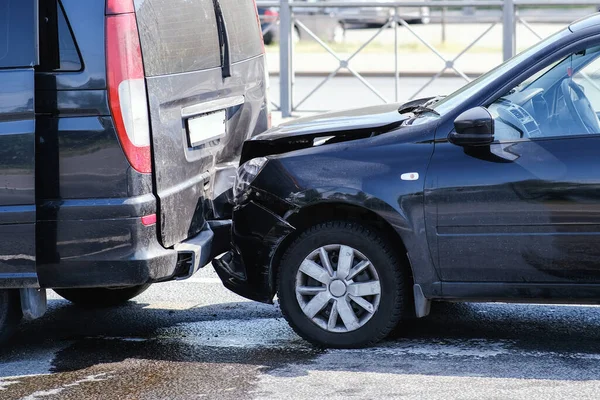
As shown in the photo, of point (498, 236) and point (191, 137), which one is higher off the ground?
point (191, 137)

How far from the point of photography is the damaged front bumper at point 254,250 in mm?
5504

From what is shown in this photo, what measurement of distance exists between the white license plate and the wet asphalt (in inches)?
42.4

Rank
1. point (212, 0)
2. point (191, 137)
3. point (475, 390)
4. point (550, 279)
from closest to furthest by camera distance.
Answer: point (475, 390) < point (550, 279) < point (191, 137) < point (212, 0)

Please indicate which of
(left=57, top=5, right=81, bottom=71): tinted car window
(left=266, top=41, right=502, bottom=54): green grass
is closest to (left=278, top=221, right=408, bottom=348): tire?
(left=57, top=5, right=81, bottom=71): tinted car window

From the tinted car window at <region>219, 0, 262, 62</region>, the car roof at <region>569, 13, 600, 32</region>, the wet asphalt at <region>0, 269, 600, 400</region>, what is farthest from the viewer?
the tinted car window at <region>219, 0, 262, 62</region>

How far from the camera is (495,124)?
521 cm

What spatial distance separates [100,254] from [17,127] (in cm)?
71

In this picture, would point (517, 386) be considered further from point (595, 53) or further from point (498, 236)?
point (595, 53)

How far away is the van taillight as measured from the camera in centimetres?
496

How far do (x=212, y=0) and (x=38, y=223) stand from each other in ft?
5.65

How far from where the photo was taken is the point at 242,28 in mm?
6477

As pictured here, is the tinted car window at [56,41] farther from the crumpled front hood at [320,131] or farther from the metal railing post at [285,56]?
the metal railing post at [285,56]

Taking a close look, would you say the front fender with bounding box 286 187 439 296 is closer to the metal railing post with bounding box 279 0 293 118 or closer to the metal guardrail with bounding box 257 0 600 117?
the metal guardrail with bounding box 257 0 600 117

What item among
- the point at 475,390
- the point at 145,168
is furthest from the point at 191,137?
the point at 475,390
